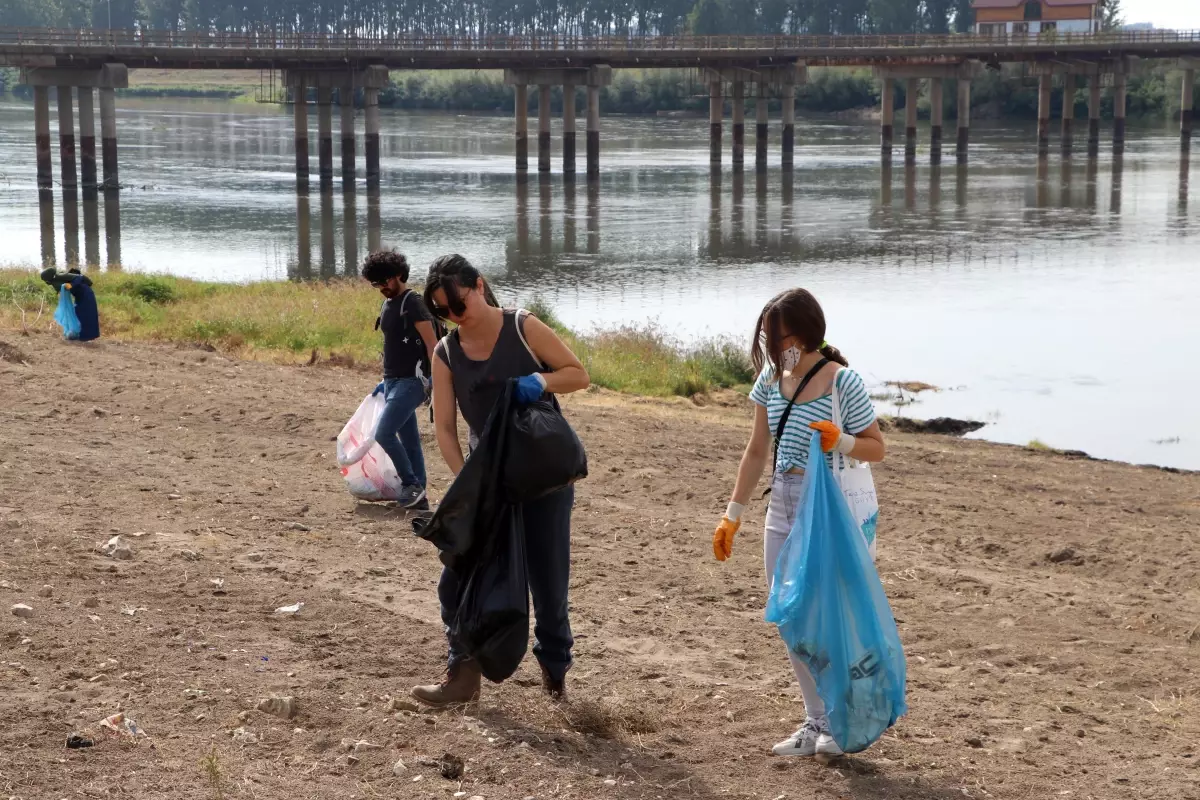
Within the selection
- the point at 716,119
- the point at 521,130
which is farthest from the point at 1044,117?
the point at 521,130

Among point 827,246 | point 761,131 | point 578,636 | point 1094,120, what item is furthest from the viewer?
point 1094,120

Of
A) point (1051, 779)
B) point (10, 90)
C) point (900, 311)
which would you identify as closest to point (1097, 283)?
point (900, 311)

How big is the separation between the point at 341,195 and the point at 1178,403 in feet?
104

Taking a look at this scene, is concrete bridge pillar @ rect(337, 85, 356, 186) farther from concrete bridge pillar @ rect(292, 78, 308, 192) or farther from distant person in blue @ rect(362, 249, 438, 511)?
distant person in blue @ rect(362, 249, 438, 511)

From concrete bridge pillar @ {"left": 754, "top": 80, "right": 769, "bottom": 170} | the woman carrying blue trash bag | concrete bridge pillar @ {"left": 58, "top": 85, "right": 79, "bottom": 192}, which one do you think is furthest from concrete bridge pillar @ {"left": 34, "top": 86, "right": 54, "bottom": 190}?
the woman carrying blue trash bag

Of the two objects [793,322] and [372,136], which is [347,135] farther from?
[793,322]

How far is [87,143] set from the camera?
147 feet

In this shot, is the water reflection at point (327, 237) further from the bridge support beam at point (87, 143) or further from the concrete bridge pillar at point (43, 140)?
the concrete bridge pillar at point (43, 140)

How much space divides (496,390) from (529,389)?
0.17 m

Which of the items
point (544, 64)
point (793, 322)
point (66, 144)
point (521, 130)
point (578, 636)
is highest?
point (544, 64)

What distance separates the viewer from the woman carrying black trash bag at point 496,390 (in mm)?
4762

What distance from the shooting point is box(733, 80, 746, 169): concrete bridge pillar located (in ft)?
177

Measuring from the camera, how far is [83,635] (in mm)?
5523

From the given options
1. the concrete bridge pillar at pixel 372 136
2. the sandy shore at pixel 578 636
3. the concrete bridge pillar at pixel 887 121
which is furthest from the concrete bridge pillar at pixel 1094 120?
the sandy shore at pixel 578 636
